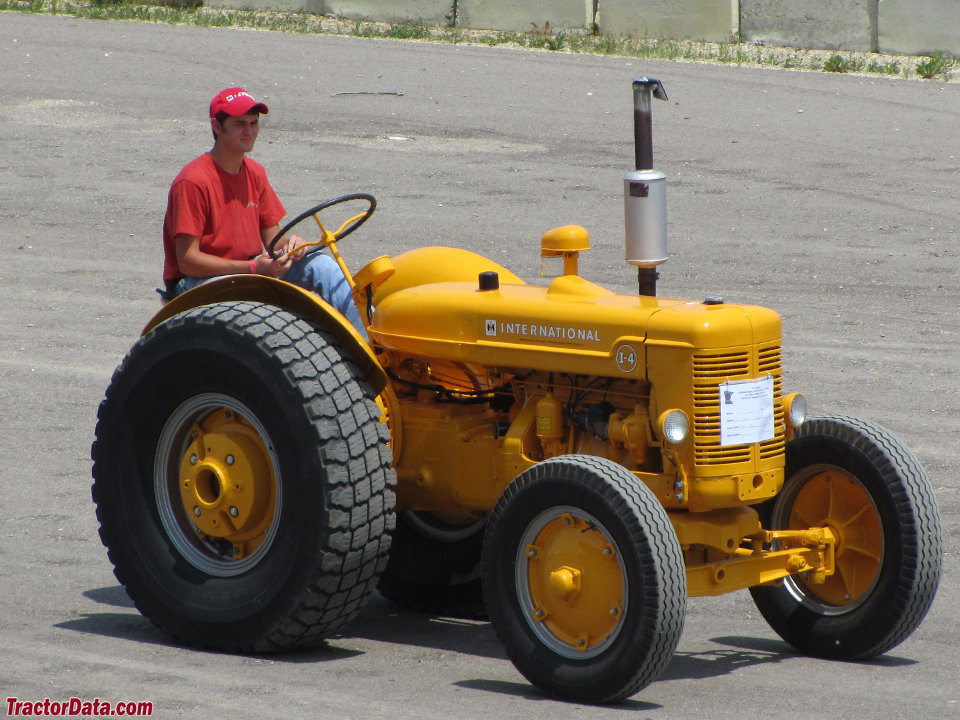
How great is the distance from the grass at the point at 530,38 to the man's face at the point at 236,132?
1335 centimetres

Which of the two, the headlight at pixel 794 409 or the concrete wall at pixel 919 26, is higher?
the concrete wall at pixel 919 26

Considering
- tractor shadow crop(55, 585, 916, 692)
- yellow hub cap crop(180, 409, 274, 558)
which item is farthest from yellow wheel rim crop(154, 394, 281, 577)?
tractor shadow crop(55, 585, 916, 692)

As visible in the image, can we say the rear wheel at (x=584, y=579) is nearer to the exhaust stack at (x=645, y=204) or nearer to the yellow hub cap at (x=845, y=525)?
the exhaust stack at (x=645, y=204)

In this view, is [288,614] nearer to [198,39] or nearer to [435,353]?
[435,353]

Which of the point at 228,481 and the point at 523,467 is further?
the point at 228,481

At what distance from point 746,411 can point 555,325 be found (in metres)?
0.69

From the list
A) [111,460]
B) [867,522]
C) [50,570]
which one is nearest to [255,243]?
[111,460]

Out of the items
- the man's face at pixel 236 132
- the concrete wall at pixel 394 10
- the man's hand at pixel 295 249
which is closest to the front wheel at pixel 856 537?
the man's hand at pixel 295 249

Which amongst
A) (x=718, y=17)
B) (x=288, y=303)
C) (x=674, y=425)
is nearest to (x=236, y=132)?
(x=288, y=303)

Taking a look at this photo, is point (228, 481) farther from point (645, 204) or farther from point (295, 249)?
point (645, 204)

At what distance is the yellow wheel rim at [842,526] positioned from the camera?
222 inches

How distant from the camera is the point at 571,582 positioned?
5.09 meters

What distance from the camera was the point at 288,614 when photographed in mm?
5488

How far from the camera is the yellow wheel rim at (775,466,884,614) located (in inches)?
222
